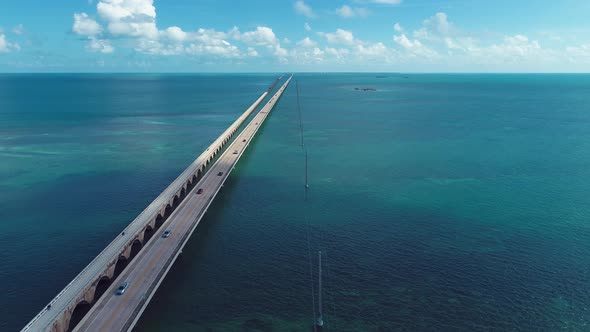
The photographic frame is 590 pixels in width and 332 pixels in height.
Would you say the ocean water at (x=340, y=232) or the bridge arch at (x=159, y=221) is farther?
the bridge arch at (x=159, y=221)

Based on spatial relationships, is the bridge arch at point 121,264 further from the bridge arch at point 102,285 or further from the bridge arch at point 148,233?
the bridge arch at point 148,233

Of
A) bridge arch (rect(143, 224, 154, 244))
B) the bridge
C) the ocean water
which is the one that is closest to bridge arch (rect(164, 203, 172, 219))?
the bridge

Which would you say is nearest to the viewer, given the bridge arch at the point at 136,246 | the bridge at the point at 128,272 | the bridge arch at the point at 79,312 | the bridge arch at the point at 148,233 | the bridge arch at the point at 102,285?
the bridge at the point at 128,272

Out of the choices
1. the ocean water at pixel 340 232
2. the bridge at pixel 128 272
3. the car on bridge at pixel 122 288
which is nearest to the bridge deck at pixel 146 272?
the bridge at pixel 128 272

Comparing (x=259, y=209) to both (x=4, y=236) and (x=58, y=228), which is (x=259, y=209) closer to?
(x=58, y=228)

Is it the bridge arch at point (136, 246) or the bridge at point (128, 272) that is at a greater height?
the bridge at point (128, 272)

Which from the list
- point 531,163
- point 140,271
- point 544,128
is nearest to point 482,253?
point 140,271

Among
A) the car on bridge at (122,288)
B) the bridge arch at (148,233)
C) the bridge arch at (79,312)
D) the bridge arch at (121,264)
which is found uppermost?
the car on bridge at (122,288)
